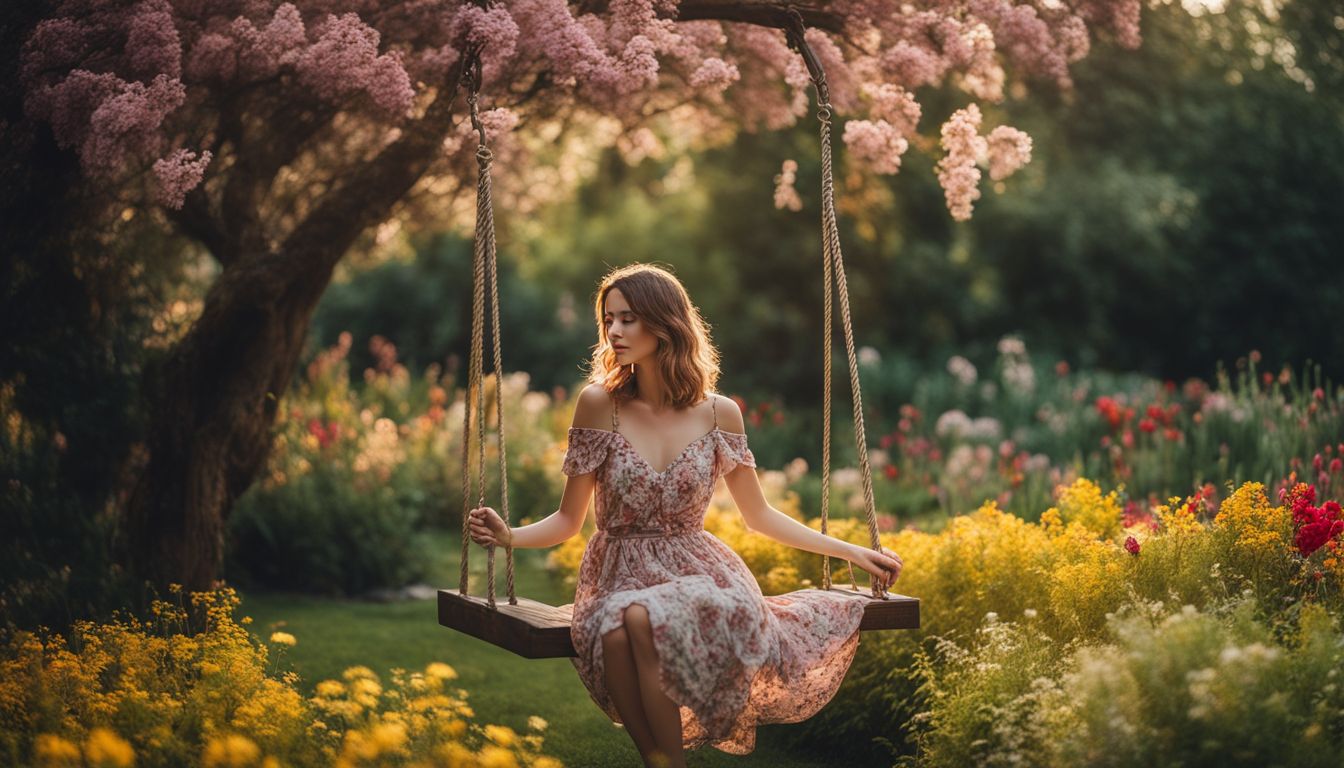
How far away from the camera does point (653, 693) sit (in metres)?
3.70

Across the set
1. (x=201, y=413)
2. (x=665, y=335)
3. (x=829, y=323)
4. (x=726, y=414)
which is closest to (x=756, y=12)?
(x=829, y=323)

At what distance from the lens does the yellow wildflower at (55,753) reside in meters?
3.08

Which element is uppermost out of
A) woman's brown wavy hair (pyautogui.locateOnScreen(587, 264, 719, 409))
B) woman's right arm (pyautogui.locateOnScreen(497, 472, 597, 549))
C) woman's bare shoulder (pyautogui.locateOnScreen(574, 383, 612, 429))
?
woman's brown wavy hair (pyautogui.locateOnScreen(587, 264, 719, 409))

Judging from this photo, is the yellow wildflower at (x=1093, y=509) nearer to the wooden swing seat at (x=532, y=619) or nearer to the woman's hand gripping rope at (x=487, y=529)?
the wooden swing seat at (x=532, y=619)

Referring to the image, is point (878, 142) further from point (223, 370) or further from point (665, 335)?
point (223, 370)

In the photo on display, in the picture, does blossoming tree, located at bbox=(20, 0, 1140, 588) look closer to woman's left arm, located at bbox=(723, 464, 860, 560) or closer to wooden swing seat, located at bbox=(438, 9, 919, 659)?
wooden swing seat, located at bbox=(438, 9, 919, 659)

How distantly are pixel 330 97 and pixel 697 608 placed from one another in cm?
275

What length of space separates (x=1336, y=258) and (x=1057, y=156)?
4046 mm

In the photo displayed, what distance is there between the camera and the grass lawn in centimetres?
520

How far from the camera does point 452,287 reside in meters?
17.4

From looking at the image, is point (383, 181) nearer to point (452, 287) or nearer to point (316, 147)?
point (316, 147)

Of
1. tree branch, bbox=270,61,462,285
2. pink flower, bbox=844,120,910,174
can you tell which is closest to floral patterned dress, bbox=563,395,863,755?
pink flower, bbox=844,120,910,174

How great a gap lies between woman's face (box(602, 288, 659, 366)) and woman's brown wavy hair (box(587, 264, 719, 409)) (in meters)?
0.02

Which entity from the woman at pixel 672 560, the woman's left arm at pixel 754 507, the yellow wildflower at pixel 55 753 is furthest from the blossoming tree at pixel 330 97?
the yellow wildflower at pixel 55 753
